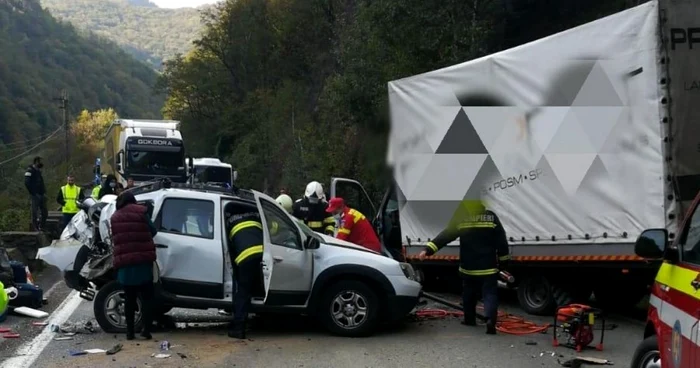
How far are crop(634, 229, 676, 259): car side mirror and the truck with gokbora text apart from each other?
7.76ft

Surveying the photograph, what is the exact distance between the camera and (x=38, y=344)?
27.7ft

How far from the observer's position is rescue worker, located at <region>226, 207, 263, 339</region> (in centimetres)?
867

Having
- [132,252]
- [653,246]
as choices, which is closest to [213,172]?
[132,252]

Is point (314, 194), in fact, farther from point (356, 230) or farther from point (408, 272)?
point (408, 272)

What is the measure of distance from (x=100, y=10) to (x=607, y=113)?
191328 mm

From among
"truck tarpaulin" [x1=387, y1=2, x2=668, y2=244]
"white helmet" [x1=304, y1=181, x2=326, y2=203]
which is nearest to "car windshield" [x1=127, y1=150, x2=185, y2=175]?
"white helmet" [x1=304, y1=181, x2=326, y2=203]

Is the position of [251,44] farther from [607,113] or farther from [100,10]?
[100,10]

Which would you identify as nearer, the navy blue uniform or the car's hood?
the navy blue uniform

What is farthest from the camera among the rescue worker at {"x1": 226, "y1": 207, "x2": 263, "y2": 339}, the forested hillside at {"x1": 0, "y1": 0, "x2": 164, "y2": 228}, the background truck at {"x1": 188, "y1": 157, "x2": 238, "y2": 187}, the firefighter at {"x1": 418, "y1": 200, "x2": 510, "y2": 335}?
the forested hillside at {"x1": 0, "y1": 0, "x2": 164, "y2": 228}

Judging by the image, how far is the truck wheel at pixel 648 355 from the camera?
5.33 metres

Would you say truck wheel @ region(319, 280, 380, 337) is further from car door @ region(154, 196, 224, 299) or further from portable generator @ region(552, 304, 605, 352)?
portable generator @ region(552, 304, 605, 352)

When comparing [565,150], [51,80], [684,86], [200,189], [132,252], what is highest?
[51,80]

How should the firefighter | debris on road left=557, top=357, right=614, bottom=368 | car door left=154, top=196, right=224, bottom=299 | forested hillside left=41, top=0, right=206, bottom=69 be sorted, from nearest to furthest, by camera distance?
1. debris on road left=557, top=357, right=614, bottom=368
2. car door left=154, top=196, right=224, bottom=299
3. the firefighter
4. forested hillside left=41, top=0, right=206, bottom=69

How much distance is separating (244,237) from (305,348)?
1398mm
